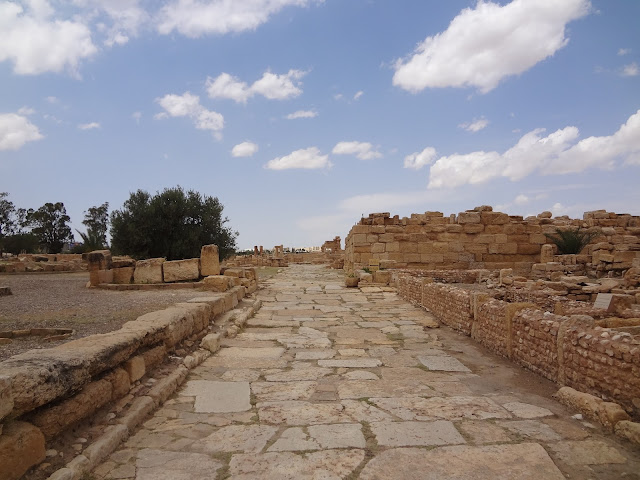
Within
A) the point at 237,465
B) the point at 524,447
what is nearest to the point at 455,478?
the point at 524,447

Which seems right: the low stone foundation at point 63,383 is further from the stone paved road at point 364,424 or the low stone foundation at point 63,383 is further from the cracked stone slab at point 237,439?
the cracked stone slab at point 237,439

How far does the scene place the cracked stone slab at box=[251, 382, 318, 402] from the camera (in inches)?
166

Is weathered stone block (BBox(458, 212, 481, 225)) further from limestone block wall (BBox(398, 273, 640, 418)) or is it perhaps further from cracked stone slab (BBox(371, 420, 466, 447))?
cracked stone slab (BBox(371, 420, 466, 447))

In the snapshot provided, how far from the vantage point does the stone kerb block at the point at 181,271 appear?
12219 mm

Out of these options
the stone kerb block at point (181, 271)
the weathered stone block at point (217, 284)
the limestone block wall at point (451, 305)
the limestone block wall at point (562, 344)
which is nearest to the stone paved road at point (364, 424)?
the limestone block wall at point (562, 344)

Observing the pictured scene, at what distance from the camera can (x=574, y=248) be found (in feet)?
51.8

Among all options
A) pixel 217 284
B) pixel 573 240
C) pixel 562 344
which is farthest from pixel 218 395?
pixel 573 240

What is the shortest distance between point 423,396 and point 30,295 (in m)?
8.31

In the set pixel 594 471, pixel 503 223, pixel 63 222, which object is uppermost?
pixel 63 222

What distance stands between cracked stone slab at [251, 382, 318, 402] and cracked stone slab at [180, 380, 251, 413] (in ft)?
0.36

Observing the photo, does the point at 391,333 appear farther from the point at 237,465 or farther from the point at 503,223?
the point at 503,223

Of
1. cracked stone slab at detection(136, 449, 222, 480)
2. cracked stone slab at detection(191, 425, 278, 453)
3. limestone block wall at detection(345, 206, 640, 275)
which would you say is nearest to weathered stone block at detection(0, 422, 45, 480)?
cracked stone slab at detection(136, 449, 222, 480)

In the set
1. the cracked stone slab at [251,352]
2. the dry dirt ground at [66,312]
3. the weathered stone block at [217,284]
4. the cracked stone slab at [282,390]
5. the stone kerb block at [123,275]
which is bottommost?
the cracked stone slab at [282,390]

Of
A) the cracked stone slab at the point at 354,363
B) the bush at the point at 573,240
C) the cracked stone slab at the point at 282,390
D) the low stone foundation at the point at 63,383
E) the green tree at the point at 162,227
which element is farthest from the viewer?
the green tree at the point at 162,227
